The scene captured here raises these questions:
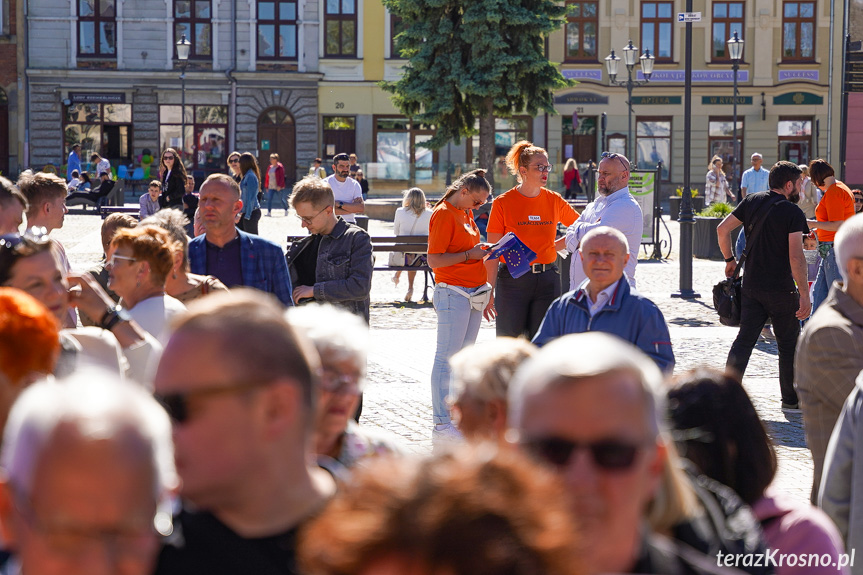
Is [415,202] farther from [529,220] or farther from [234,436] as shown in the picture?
[234,436]

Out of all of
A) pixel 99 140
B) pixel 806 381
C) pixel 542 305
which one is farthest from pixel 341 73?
pixel 806 381

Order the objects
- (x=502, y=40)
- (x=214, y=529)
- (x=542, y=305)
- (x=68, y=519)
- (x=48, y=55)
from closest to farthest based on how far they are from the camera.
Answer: (x=68, y=519)
(x=214, y=529)
(x=542, y=305)
(x=502, y=40)
(x=48, y=55)

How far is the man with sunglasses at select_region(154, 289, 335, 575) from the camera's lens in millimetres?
2277

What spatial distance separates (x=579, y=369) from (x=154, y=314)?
3164 mm

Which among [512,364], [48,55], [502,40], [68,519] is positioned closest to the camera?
[68,519]

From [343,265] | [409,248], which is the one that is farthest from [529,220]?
[409,248]

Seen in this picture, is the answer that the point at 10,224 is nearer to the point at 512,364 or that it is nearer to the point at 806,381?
the point at 512,364

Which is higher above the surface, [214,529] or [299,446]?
[299,446]

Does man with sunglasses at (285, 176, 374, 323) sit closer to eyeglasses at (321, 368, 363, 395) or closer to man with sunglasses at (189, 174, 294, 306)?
man with sunglasses at (189, 174, 294, 306)

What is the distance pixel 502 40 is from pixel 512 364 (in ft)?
108

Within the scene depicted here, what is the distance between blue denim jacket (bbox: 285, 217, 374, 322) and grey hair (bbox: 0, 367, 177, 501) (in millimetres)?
4993

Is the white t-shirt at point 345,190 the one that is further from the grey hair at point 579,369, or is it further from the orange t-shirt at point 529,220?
the grey hair at point 579,369

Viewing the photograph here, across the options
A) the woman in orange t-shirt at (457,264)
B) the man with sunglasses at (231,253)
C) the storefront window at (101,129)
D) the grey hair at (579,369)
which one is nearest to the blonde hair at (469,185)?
the woman in orange t-shirt at (457,264)

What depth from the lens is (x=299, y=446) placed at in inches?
93.3
